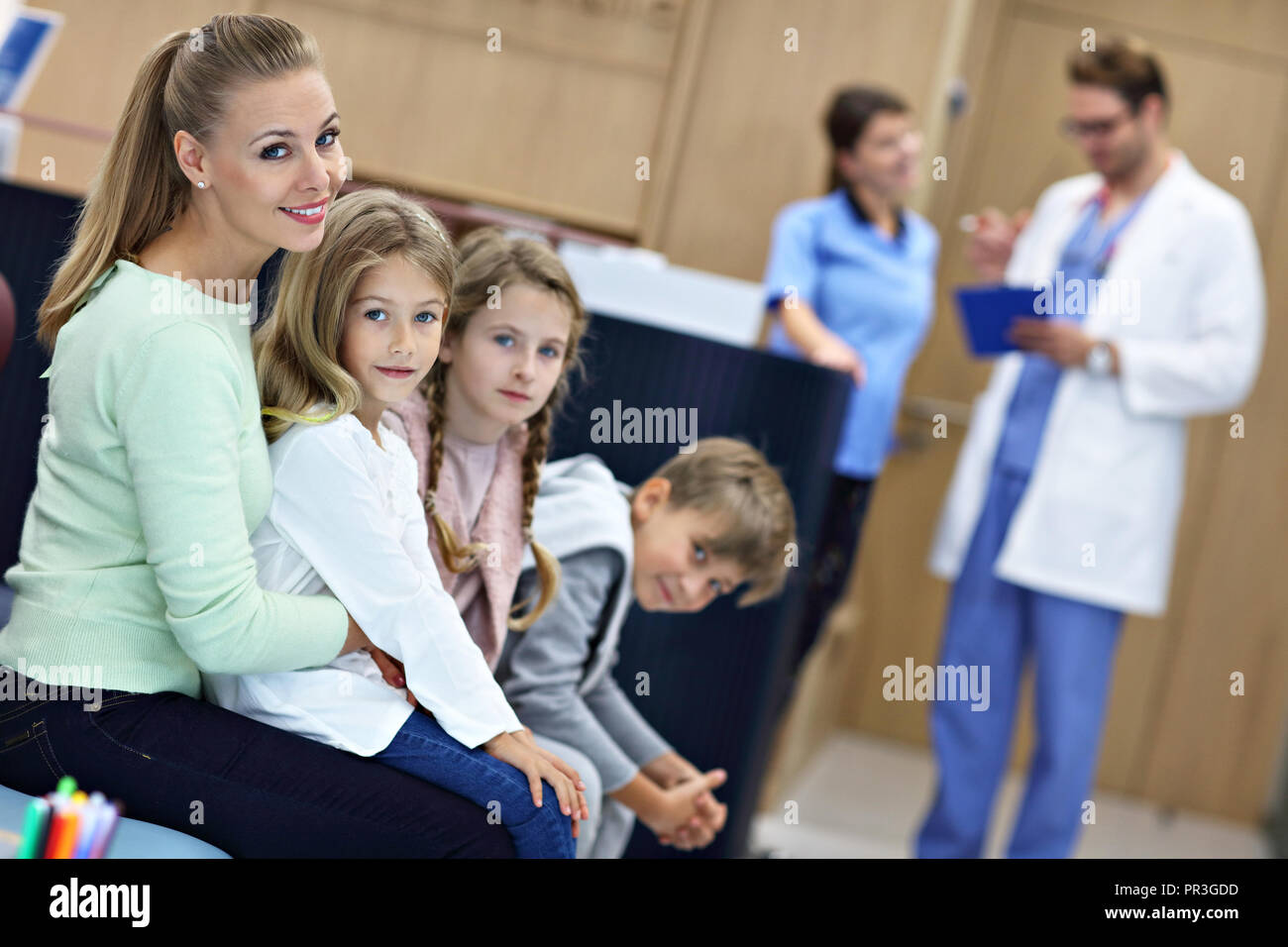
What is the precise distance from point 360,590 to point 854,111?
5.57ft

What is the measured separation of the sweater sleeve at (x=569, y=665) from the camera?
3.40 ft

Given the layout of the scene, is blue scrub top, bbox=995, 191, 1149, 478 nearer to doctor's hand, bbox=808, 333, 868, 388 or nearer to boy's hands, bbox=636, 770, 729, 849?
doctor's hand, bbox=808, 333, 868, 388

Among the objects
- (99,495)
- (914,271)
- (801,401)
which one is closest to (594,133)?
(914,271)

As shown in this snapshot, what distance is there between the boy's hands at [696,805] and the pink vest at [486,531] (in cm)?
23

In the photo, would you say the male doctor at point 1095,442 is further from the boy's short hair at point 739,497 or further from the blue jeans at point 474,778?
the blue jeans at point 474,778

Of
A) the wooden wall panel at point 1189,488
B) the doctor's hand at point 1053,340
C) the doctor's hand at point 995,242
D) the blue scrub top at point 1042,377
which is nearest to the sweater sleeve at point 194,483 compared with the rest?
the doctor's hand at point 1053,340

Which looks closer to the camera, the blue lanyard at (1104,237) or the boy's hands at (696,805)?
the boy's hands at (696,805)

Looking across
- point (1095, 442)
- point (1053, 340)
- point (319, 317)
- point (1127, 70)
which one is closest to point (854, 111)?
point (1127, 70)

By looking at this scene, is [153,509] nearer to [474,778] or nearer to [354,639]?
[354,639]

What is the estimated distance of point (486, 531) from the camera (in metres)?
0.99

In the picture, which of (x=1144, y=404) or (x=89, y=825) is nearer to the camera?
(x=89, y=825)

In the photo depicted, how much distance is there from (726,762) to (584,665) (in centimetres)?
23

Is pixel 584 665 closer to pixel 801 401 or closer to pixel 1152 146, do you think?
pixel 801 401

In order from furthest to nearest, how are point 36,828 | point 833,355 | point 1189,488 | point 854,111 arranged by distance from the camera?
point 1189,488, point 854,111, point 833,355, point 36,828
